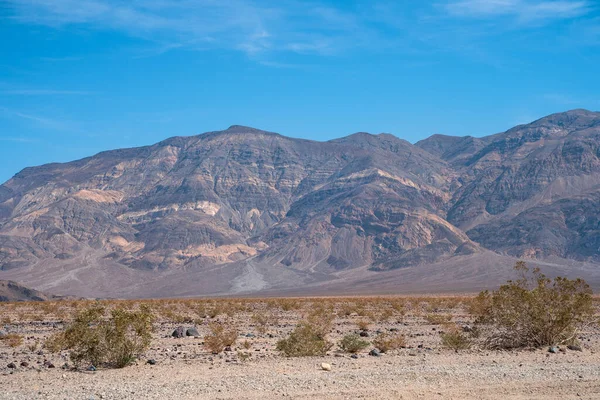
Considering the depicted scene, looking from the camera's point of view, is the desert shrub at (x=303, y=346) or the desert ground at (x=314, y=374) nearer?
the desert ground at (x=314, y=374)

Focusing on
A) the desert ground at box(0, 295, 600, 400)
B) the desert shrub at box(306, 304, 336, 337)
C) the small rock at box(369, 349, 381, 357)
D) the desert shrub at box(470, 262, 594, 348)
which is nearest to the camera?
the desert ground at box(0, 295, 600, 400)

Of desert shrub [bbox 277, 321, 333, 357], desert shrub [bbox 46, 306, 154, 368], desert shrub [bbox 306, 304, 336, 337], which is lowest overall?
desert shrub [bbox 306, 304, 336, 337]

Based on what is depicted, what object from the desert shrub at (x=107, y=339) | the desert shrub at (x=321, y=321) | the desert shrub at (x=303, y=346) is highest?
the desert shrub at (x=107, y=339)

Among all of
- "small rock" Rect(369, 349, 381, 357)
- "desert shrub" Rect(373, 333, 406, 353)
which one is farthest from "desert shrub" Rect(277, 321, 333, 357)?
"desert shrub" Rect(373, 333, 406, 353)

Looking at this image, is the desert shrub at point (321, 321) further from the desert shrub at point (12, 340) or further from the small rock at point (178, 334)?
the desert shrub at point (12, 340)

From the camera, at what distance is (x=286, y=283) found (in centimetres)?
18300

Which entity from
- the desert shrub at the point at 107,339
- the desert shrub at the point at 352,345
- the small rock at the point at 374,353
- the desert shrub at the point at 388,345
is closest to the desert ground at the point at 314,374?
the desert shrub at the point at 388,345

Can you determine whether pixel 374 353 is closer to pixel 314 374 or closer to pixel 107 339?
pixel 314 374

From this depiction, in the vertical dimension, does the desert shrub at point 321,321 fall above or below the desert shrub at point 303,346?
below

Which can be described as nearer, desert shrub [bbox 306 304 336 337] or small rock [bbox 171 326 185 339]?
desert shrub [bbox 306 304 336 337]

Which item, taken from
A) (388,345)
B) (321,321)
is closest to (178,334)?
(321,321)

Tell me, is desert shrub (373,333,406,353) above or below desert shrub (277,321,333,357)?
below

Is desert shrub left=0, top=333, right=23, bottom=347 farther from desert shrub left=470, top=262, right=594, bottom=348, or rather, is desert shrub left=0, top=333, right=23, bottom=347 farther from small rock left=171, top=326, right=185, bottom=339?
desert shrub left=470, top=262, right=594, bottom=348

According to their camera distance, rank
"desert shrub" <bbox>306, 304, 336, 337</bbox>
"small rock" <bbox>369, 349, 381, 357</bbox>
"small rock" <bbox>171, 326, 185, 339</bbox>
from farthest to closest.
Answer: "small rock" <bbox>171, 326, 185, 339</bbox> < "desert shrub" <bbox>306, 304, 336, 337</bbox> < "small rock" <bbox>369, 349, 381, 357</bbox>
